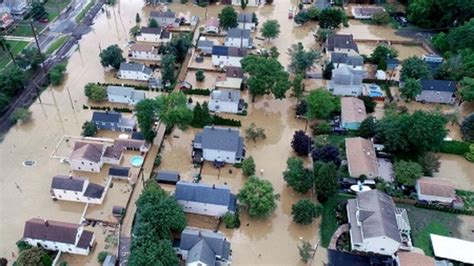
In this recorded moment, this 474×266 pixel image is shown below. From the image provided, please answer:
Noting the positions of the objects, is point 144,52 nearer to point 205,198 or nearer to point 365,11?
point 205,198

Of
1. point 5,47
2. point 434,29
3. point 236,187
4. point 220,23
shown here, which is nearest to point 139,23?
point 220,23

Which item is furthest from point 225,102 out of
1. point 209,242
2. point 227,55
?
point 209,242

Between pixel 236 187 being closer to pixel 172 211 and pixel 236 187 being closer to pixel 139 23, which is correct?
pixel 172 211

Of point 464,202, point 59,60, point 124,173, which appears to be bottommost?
point 464,202

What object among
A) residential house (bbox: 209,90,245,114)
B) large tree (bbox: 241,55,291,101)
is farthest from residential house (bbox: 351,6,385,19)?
residential house (bbox: 209,90,245,114)

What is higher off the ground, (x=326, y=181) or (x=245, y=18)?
(x=245, y=18)

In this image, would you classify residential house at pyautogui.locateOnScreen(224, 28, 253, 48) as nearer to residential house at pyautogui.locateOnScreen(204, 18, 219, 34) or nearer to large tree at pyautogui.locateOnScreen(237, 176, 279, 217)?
residential house at pyautogui.locateOnScreen(204, 18, 219, 34)
